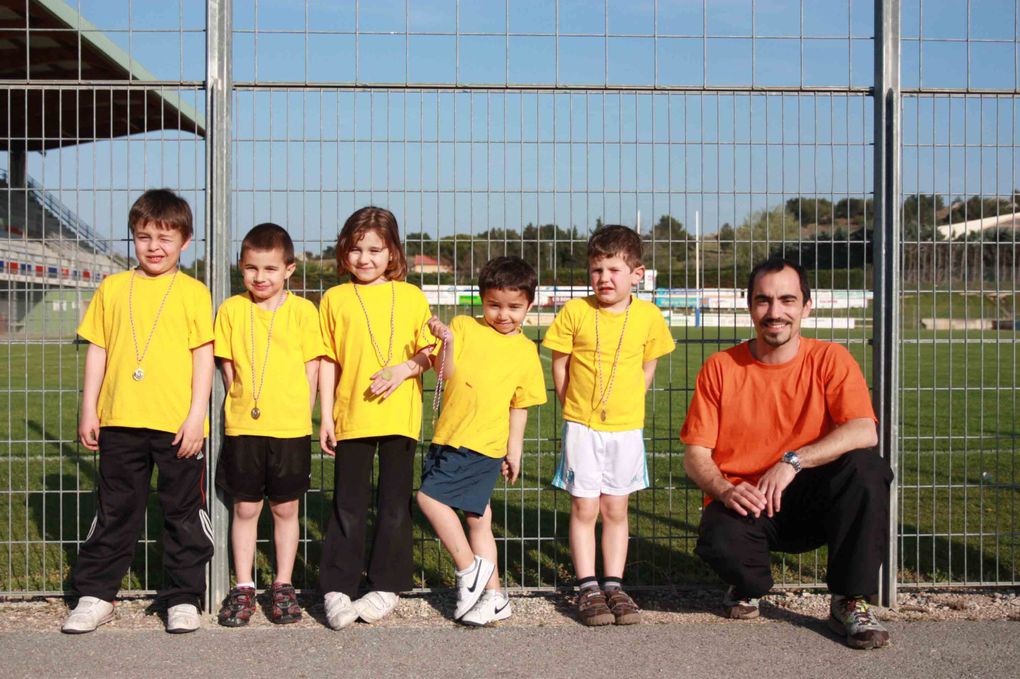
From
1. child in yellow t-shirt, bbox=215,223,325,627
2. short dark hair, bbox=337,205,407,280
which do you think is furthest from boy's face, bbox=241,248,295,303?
short dark hair, bbox=337,205,407,280

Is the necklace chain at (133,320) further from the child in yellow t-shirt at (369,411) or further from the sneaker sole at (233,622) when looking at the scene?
the sneaker sole at (233,622)

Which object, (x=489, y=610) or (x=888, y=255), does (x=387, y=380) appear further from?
(x=888, y=255)

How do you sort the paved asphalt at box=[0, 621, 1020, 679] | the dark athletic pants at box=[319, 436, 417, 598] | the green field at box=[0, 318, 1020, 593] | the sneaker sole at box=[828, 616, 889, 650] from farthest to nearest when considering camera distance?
the green field at box=[0, 318, 1020, 593] → the dark athletic pants at box=[319, 436, 417, 598] → the sneaker sole at box=[828, 616, 889, 650] → the paved asphalt at box=[0, 621, 1020, 679]

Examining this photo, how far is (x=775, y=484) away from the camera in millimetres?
4102

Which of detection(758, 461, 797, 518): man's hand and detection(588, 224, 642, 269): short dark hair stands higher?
detection(588, 224, 642, 269): short dark hair

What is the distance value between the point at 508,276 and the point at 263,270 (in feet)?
3.41


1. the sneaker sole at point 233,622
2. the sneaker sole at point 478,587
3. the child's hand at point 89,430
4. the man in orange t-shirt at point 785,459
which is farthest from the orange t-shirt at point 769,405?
the child's hand at point 89,430

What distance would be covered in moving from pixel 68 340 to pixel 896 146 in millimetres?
3791

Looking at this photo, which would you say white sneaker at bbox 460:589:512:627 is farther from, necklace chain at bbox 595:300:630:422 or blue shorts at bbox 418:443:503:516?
necklace chain at bbox 595:300:630:422

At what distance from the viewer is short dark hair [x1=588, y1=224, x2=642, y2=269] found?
444 centimetres

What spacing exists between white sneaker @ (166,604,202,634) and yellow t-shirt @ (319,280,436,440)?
0.93m

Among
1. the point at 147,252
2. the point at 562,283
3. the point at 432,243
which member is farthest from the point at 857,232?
the point at 147,252

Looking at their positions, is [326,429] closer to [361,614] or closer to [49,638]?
[361,614]

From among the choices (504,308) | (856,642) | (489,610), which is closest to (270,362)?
(504,308)
